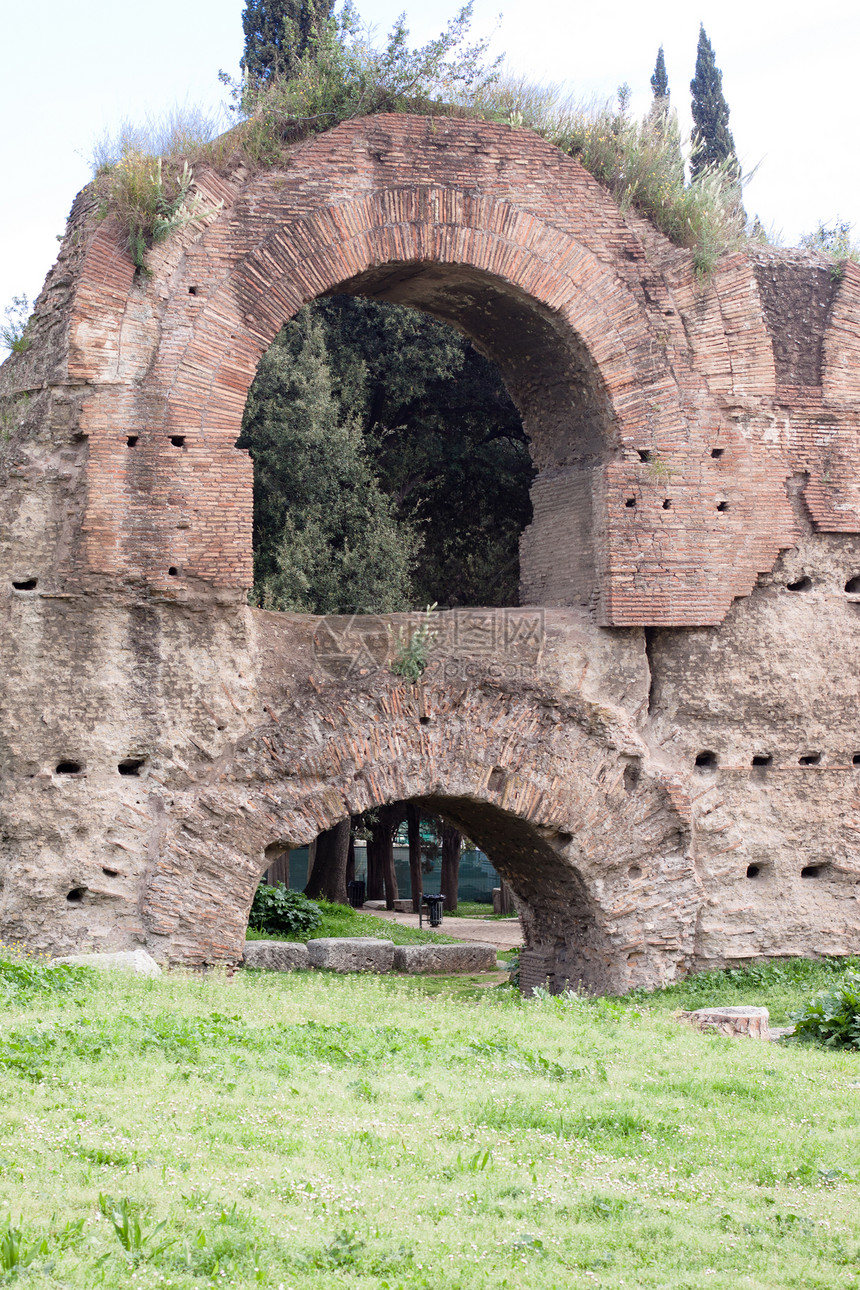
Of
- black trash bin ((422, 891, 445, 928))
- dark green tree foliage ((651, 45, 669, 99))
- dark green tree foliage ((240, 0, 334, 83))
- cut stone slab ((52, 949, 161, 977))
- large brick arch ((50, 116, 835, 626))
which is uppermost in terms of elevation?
dark green tree foliage ((651, 45, 669, 99))

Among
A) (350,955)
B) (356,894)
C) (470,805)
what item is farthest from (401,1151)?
(356,894)

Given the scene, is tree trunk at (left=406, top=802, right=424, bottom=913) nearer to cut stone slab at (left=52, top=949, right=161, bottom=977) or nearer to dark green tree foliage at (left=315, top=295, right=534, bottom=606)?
dark green tree foliage at (left=315, top=295, right=534, bottom=606)

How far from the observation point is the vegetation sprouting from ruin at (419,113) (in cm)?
797

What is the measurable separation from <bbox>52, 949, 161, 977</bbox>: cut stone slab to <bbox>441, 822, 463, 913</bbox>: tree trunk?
13.6 m

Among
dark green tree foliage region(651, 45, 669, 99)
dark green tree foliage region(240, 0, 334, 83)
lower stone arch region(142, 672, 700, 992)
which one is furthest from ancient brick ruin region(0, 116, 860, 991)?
dark green tree foliage region(651, 45, 669, 99)

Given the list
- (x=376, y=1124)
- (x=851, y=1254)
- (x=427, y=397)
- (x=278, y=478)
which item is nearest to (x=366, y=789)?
(x=376, y=1124)

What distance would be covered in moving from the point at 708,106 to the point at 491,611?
1552cm

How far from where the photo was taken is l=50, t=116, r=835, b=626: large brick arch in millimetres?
7777

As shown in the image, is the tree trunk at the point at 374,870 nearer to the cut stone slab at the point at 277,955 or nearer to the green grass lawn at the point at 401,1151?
Answer: the cut stone slab at the point at 277,955

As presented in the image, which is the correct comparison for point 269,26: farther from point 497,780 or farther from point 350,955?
point 497,780

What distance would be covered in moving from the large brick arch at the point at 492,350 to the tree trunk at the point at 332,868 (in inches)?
349

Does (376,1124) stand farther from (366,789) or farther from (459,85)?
(459,85)

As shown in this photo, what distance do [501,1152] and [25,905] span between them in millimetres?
4038

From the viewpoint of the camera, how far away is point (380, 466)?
15.4m
